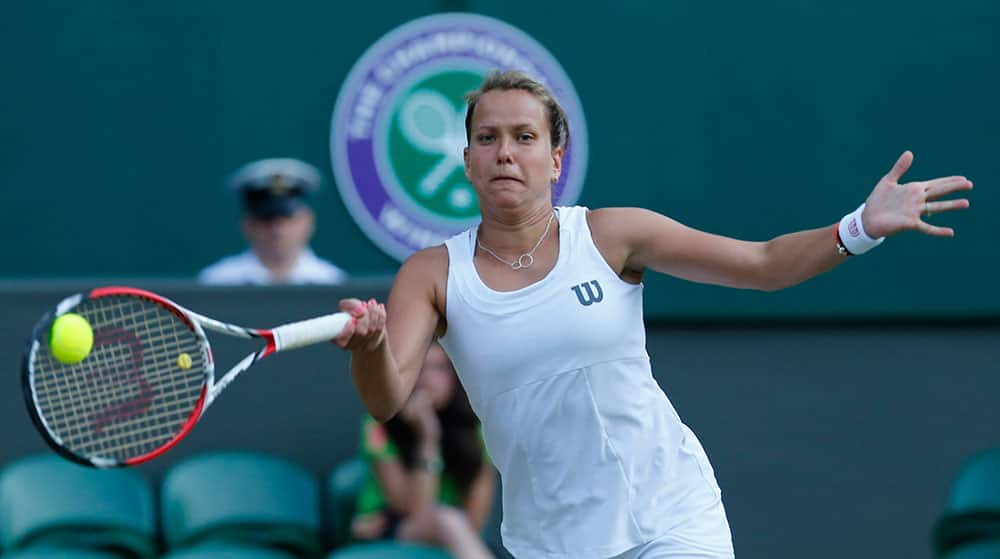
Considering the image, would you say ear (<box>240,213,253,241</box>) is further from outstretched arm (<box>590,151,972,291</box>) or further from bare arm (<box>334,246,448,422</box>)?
outstretched arm (<box>590,151,972,291</box>)

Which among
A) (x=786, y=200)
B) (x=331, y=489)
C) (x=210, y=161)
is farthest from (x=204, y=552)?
(x=786, y=200)

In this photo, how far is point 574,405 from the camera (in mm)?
3760

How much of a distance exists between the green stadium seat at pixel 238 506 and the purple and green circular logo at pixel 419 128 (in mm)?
1191

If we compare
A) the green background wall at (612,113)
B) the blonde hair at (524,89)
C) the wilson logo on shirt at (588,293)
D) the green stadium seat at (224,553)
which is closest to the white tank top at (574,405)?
the wilson logo on shirt at (588,293)

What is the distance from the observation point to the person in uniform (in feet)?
21.6

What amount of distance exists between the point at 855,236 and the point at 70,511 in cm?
333

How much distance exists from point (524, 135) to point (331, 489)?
109 inches

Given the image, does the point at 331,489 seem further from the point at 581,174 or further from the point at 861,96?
the point at 861,96

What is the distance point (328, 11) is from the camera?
6832mm

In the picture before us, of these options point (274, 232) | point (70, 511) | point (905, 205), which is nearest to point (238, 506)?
point (70, 511)

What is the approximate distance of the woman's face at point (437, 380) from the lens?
6.12 m

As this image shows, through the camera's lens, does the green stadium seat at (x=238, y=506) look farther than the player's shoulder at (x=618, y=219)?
Yes

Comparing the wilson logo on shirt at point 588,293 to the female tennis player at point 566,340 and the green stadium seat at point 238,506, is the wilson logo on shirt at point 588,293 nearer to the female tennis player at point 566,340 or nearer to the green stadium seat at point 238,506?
the female tennis player at point 566,340

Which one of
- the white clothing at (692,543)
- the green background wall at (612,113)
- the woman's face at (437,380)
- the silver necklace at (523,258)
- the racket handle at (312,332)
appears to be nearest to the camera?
the racket handle at (312,332)
